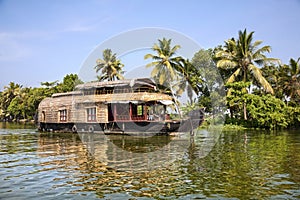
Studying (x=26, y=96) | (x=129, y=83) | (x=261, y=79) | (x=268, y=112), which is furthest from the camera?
(x=26, y=96)

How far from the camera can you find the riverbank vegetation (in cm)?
2717

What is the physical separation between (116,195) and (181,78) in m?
27.5

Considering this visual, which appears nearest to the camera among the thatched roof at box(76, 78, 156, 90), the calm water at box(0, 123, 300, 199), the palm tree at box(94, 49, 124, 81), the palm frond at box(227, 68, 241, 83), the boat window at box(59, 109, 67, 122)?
the calm water at box(0, 123, 300, 199)

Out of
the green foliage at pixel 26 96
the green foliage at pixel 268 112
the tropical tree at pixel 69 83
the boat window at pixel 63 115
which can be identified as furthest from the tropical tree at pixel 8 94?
the green foliage at pixel 268 112

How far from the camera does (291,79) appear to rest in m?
30.1

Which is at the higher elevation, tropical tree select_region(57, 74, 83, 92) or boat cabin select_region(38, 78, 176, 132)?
tropical tree select_region(57, 74, 83, 92)

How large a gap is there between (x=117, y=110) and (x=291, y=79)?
733 inches

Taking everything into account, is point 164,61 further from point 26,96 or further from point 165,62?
point 26,96

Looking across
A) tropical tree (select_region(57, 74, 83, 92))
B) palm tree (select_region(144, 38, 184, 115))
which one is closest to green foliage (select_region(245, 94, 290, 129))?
palm tree (select_region(144, 38, 184, 115))

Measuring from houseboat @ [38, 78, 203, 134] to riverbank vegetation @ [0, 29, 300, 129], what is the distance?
659 centimetres

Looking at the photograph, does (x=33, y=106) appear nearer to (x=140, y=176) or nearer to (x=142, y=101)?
(x=142, y=101)

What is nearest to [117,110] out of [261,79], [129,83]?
[129,83]

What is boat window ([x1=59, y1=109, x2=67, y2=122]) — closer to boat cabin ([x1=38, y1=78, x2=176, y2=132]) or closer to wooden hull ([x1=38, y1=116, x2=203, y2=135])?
boat cabin ([x1=38, y1=78, x2=176, y2=132])

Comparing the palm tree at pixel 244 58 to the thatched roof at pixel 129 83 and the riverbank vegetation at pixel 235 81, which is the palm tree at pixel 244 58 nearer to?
the riverbank vegetation at pixel 235 81
